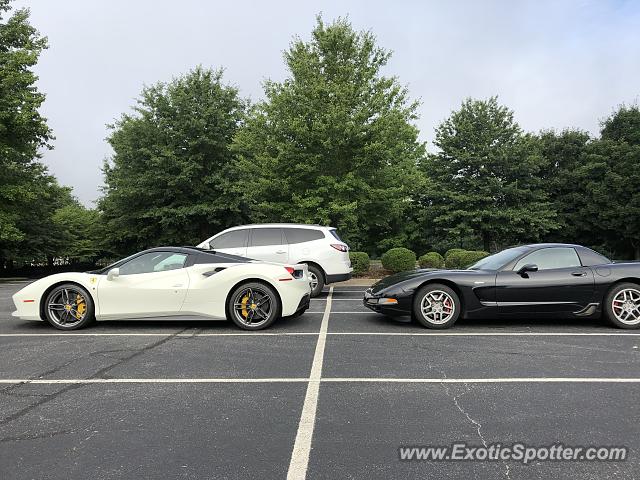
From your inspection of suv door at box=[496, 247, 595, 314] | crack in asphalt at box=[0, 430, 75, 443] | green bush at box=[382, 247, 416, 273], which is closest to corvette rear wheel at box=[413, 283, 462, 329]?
suv door at box=[496, 247, 595, 314]

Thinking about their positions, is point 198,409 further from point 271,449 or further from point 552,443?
point 552,443

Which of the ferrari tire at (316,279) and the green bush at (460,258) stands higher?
the green bush at (460,258)

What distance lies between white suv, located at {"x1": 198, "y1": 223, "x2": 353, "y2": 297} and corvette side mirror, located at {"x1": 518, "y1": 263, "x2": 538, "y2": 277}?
497cm

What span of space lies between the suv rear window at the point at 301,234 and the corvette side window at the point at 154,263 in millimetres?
4442

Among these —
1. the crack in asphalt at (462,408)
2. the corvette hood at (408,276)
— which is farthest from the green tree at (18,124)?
the crack in asphalt at (462,408)

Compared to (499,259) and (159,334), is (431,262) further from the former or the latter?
(159,334)

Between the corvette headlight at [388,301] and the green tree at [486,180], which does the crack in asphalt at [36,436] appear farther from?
the green tree at [486,180]

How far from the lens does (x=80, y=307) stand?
7.07m

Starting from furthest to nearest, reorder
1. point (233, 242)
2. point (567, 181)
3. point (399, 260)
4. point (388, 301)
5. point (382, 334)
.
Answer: point (567, 181) < point (399, 260) < point (233, 242) < point (388, 301) < point (382, 334)

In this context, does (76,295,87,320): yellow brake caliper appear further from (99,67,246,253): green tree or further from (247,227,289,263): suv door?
(99,67,246,253): green tree

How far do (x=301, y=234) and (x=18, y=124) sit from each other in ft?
59.1

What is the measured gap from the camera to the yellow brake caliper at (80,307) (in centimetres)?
705

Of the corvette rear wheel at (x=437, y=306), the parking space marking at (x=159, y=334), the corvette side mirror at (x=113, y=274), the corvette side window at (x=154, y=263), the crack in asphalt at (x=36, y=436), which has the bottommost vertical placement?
the crack in asphalt at (x=36, y=436)

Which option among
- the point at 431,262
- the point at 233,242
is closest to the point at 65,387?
the point at 233,242
